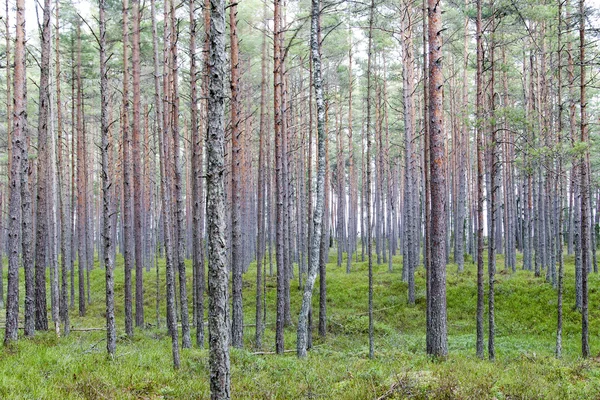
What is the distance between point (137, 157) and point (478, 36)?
10.8 meters

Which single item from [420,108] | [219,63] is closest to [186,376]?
[219,63]

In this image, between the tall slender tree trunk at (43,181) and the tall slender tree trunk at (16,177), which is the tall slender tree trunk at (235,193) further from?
the tall slender tree trunk at (16,177)

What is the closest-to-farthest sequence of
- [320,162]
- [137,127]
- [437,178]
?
[437,178] → [320,162] → [137,127]

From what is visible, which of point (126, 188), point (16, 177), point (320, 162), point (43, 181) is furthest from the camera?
point (126, 188)

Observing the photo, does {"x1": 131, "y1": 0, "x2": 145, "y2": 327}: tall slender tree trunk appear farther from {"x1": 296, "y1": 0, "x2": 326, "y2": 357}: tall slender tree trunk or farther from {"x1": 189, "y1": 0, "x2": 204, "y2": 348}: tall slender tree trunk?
{"x1": 296, "y1": 0, "x2": 326, "y2": 357}: tall slender tree trunk

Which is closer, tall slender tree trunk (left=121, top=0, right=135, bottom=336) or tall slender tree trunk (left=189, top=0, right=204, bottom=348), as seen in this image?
tall slender tree trunk (left=189, top=0, right=204, bottom=348)

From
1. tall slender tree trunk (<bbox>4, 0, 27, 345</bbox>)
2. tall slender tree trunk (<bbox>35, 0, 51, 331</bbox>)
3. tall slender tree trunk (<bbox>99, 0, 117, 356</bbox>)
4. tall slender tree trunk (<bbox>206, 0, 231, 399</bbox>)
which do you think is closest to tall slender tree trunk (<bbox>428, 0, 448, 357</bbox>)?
tall slender tree trunk (<bbox>206, 0, 231, 399</bbox>)

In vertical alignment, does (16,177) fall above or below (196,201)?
above

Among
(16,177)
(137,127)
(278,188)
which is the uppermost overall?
(137,127)

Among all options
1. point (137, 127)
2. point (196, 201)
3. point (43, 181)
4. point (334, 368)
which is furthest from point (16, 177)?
point (334, 368)

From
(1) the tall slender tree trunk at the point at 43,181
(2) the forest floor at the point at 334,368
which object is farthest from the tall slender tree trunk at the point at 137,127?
(1) the tall slender tree trunk at the point at 43,181

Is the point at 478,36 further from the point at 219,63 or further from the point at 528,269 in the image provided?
the point at 528,269

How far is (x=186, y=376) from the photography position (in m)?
8.11

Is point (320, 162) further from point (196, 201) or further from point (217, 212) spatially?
point (217, 212)
